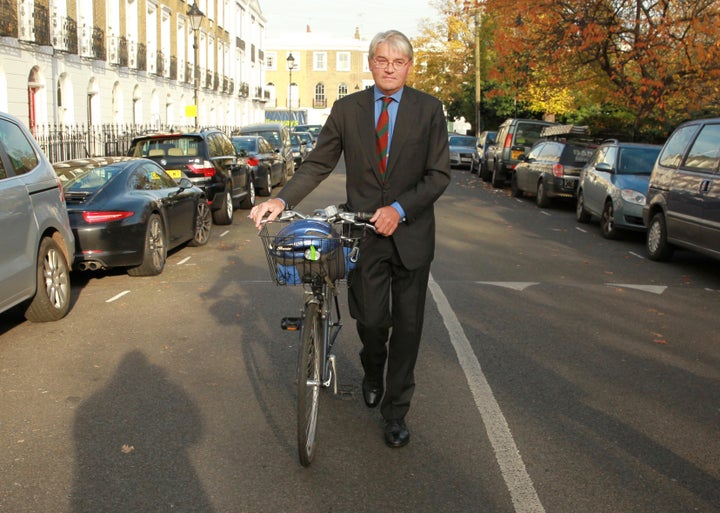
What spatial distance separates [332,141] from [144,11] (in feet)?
110

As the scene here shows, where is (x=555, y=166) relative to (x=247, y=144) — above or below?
below

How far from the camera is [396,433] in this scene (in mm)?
4426

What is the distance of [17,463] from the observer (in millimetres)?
4195

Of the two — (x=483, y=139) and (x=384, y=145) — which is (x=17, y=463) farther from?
(x=483, y=139)

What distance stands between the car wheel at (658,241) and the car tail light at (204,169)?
23.9ft

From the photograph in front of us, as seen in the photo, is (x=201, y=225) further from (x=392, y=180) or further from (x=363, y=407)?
(x=392, y=180)

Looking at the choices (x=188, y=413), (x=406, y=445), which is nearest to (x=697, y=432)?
(x=406, y=445)

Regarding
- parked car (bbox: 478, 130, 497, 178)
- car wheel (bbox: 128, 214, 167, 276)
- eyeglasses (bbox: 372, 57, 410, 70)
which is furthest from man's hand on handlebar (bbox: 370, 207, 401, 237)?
parked car (bbox: 478, 130, 497, 178)

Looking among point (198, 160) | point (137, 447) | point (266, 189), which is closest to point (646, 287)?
point (137, 447)

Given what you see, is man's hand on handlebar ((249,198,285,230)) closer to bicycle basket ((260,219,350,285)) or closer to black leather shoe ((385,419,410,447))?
bicycle basket ((260,219,350,285))

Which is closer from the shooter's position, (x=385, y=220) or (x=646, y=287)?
(x=385, y=220)

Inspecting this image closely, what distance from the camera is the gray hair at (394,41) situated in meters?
4.08

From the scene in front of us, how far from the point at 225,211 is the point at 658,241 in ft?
24.9

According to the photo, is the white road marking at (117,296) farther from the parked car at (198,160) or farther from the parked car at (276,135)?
the parked car at (276,135)
